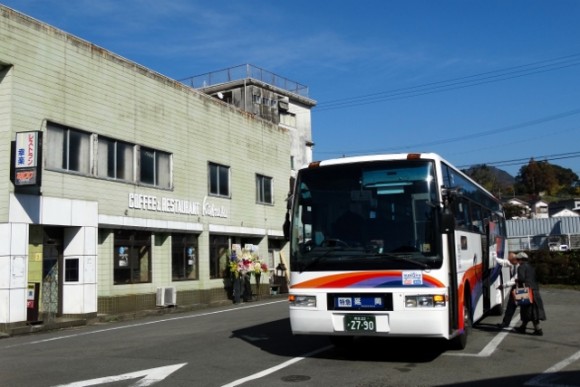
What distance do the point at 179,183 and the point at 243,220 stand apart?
516 cm

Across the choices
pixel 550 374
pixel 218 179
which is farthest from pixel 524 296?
pixel 218 179

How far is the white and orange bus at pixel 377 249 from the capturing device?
839 centimetres

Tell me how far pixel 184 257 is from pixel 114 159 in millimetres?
5438

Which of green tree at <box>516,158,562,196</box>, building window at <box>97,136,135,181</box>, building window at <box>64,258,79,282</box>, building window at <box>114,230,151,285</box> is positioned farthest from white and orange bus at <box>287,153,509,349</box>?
green tree at <box>516,158,562,196</box>

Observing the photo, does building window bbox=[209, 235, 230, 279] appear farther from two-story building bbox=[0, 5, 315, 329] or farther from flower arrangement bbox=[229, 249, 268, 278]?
flower arrangement bbox=[229, 249, 268, 278]

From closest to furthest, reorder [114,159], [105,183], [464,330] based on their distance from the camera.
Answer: [464,330] → [105,183] → [114,159]

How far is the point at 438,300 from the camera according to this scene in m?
8.30

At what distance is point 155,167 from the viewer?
74.6ft

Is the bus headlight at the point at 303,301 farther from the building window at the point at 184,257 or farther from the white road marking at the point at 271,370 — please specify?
the building window at the point at 184,257

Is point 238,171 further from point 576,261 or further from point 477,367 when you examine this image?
point 477,367

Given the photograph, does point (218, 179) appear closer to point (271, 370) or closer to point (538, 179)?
point (271, 370)

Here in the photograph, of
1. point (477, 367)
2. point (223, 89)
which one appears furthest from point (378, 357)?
point (223, 89)

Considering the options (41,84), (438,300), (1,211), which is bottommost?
(438,300)

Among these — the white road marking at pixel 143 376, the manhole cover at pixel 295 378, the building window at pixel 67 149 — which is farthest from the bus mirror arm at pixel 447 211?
the building window at pixel 67 149
